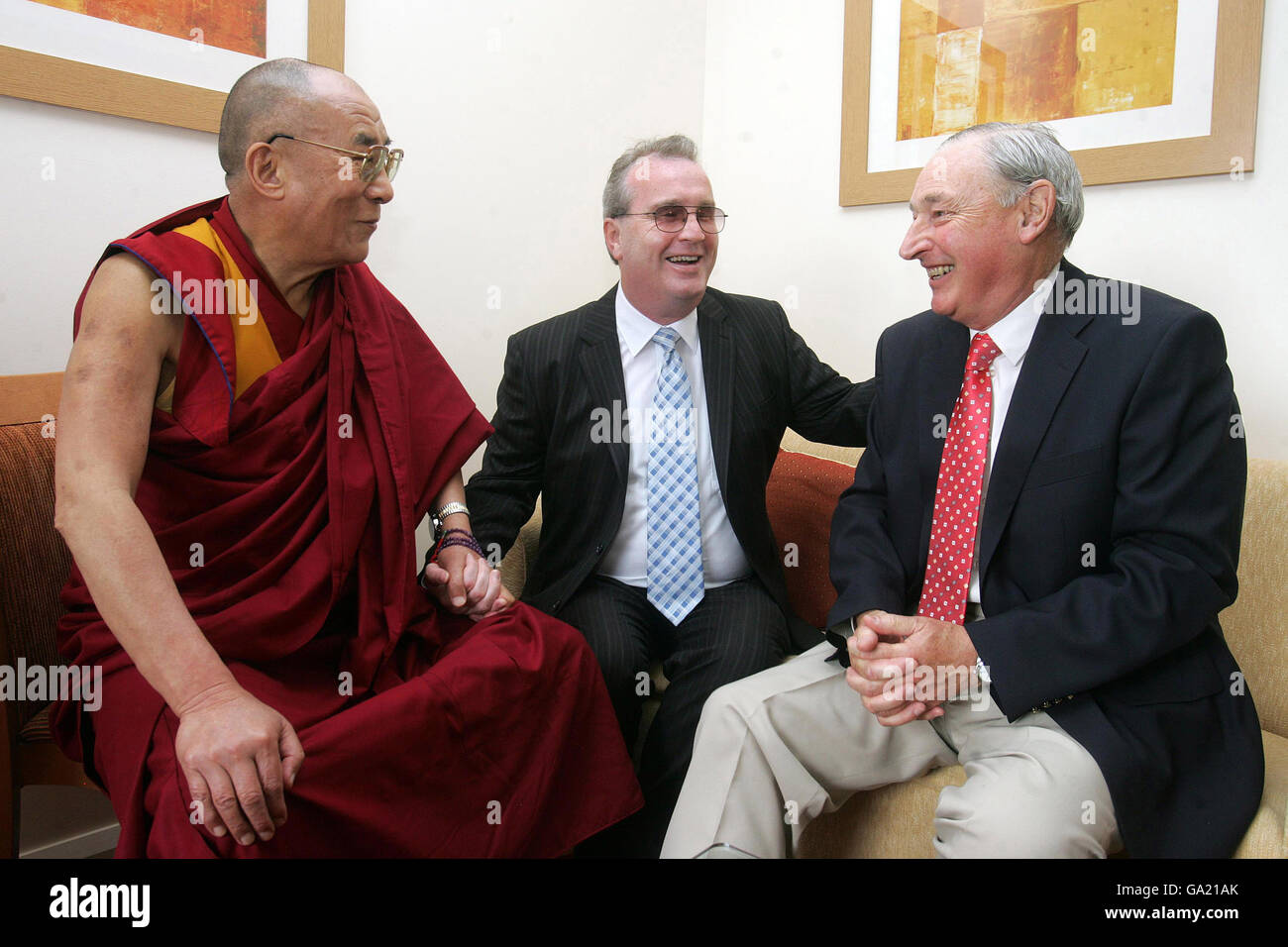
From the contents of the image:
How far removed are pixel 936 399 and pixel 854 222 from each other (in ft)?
4.04

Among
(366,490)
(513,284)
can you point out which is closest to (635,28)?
(513,284)

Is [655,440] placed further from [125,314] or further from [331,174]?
[125,314]

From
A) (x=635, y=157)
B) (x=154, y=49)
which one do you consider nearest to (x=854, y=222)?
(x=635, y=157)

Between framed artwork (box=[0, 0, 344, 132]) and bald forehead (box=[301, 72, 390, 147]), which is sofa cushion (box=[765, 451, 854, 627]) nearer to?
bald forehead (box=[301, 72, 390, 147])

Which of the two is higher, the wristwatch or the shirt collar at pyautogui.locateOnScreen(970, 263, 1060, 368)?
the shirt collar at pyautogui.locateOnScreen(970, 263, 1060, 368)

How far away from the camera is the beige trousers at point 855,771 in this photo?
4.61 feet

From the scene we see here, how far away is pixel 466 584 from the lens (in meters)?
1.83

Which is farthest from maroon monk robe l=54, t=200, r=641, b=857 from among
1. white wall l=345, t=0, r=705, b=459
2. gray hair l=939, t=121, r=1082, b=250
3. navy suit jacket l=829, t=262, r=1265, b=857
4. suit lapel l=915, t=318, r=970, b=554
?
gray hair l=939, t=121, r=1082, b=250

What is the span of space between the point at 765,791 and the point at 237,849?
81cm

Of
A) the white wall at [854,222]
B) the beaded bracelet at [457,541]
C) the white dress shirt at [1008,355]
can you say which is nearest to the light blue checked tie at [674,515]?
the beaded bracelet at [457,541]

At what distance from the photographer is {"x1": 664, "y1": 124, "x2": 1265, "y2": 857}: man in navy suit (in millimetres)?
1462

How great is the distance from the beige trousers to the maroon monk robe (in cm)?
29

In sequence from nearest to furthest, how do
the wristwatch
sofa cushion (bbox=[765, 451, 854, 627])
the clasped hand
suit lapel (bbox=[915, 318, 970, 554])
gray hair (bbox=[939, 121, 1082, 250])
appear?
the clasped hand
gray hair (bbox=[939, 121, 1082, 250])
suit lapel (bbox=[915, 318, 970, 554])
the wristwatch
sofa cushion (bbox=[765, 451, 854, 627])
